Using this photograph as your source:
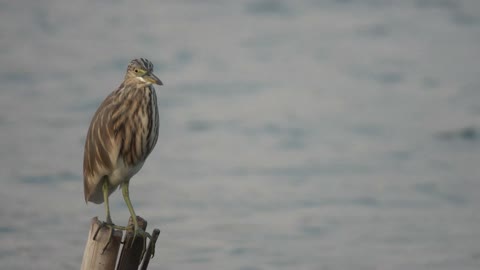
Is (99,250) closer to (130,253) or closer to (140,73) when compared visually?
(130,253)

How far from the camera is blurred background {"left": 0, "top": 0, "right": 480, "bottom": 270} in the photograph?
14.3 metres

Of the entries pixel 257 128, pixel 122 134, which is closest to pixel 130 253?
pixel 122 134

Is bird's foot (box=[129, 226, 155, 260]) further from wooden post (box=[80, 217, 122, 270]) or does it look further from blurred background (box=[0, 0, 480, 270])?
blurred background (box=[0, 0, 480, 270])

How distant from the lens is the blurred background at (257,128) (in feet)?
47.0

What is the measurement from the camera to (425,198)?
16.0 meters

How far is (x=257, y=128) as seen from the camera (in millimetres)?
18406

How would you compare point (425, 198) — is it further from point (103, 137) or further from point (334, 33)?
point (103, 137)

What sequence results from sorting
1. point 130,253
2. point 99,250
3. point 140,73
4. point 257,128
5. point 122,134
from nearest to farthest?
1. point 99,250
2. point 130,253
3. point 122,134
4. point 140,73
5. point 257,128

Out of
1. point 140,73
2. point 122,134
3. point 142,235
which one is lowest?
point 142,235

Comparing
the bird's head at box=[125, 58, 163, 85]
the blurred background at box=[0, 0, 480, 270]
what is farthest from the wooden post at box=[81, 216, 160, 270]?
the blurred background at box=[0, 0, 480, 270]

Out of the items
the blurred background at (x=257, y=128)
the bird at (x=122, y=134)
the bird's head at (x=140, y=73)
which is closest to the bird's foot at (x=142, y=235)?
the bird at (x=122, y=134)

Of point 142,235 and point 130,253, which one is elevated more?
point 142,235

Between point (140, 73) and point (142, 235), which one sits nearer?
point (142, 235)

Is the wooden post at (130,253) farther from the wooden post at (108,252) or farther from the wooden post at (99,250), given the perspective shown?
the wooden post at (99,250)
